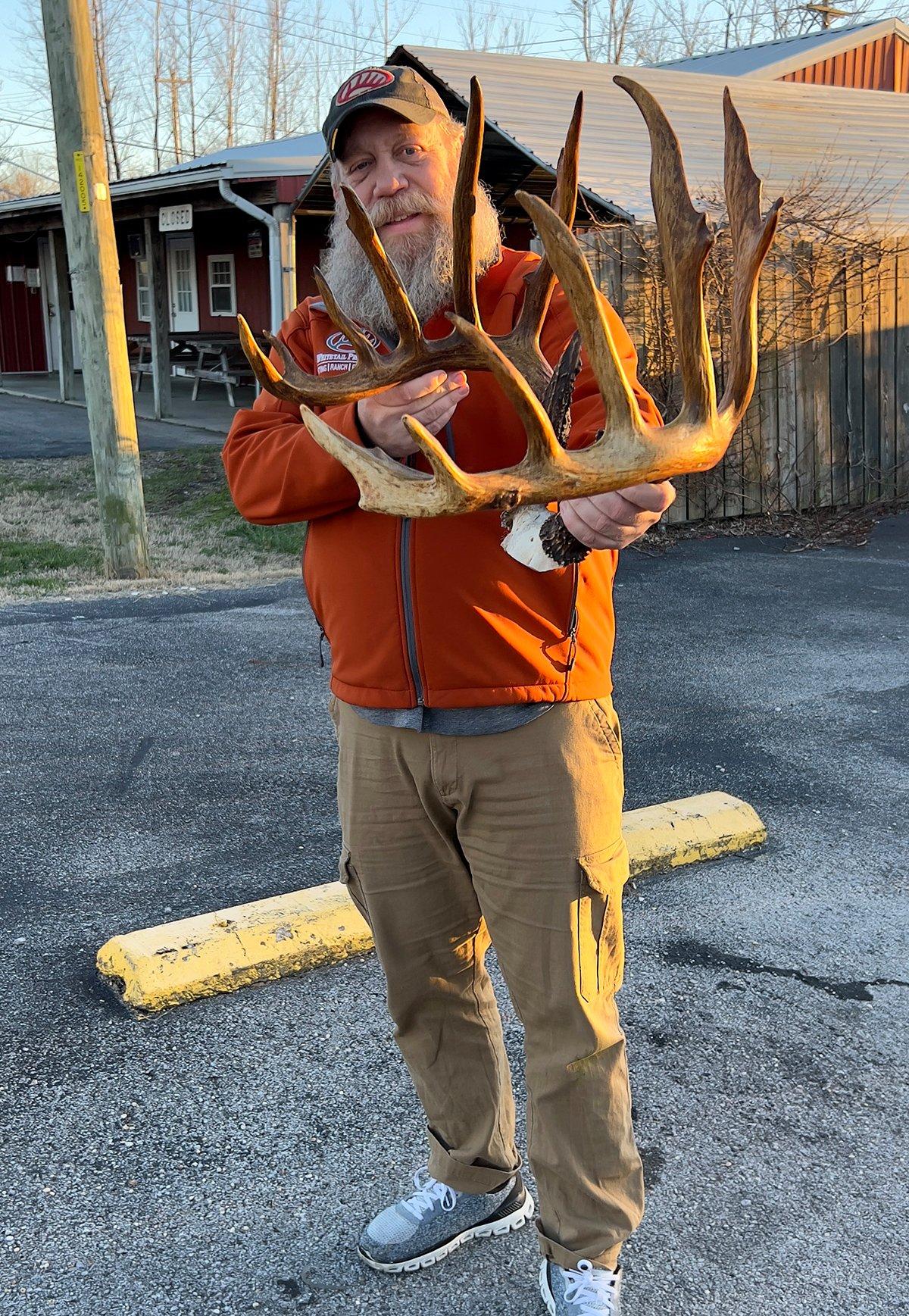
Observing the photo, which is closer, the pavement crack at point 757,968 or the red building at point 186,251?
the pavement crack at point 757,968

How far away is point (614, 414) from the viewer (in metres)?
2.02

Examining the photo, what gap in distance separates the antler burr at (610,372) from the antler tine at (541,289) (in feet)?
0.41

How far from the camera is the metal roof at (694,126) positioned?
41.7ft

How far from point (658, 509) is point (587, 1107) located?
1.11 m

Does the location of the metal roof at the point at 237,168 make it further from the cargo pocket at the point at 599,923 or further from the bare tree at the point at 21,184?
the bare tree at the point at 21,184

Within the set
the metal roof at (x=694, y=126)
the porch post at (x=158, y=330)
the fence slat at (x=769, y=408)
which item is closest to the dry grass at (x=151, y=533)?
the porch post at (x=158, y=330)

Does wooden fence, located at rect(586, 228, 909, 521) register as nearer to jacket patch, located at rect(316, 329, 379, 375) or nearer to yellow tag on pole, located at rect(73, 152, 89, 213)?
yellow tag on pole, located at rect(73, 152, 89, 213)

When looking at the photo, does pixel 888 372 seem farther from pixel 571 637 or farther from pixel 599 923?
pixel 599 923

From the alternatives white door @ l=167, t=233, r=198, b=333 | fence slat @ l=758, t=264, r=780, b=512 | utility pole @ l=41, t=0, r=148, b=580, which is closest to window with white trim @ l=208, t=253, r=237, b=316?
white door @ l=167, t=233, r=198, b=333

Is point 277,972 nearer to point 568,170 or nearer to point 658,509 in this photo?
point 658,509

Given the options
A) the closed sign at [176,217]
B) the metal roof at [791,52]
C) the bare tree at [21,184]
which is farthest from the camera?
the bare tree at [21,184]

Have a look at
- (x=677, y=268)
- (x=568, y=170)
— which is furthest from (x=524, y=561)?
(x=568, y=170)

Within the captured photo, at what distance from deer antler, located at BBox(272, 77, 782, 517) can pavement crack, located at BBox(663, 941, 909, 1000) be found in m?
2.13

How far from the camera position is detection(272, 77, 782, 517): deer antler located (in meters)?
1.97
